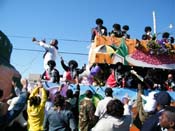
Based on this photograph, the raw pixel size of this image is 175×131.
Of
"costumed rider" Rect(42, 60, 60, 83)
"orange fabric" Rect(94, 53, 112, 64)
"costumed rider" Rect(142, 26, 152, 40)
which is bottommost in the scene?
"costumed rider" Rect(42, 60, 60, 83)

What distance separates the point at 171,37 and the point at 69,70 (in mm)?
4536

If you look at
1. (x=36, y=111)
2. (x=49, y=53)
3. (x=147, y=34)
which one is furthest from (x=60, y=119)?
(x=147, y=34)

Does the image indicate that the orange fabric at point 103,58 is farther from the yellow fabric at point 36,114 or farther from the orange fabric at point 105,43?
the yellow fabric at point 36,114

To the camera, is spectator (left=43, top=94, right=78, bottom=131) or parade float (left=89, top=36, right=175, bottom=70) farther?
parade float (left=89, top=36, right=175, bottom=70)

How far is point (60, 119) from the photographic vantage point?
714cm

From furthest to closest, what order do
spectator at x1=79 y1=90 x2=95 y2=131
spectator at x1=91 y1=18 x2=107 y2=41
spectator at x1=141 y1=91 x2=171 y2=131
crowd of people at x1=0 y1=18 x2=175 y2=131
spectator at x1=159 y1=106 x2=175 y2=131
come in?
spectator at x1=91 y1=18 x2=107 y2=41 < spectator at x1=79 y1=90 x2=95 y2=131 < crowd of people at x1=0 y1=18 x2=175 y2=131 < spectator at x1=141 y1=91 x2=171 y2=131 < spectator at x1=159 y1=106 x2=175 y2=131

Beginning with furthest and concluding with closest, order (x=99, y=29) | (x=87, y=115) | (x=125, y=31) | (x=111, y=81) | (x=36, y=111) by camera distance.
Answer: (x=125, y=31) < (x=99, y=29) < (x=111, y=81) < (x=87, y=115) < (x=36, y=111)

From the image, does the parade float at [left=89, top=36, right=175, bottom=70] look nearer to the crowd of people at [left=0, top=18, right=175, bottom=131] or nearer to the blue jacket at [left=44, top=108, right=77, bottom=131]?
the crowd of people at [left=0, top=18, right=175, bottom=131]

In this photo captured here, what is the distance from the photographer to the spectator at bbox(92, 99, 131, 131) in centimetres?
545

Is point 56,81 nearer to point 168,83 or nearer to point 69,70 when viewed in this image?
point 69,70

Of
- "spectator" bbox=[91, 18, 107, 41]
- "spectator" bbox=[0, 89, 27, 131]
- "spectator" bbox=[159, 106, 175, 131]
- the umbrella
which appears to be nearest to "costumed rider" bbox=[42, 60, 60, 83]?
the umbrella

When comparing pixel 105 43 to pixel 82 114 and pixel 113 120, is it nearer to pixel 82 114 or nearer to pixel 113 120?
pixel 82 114

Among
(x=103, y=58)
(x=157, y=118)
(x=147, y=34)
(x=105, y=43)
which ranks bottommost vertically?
(x=157, y=118)

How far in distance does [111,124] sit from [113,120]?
0.08 metres
